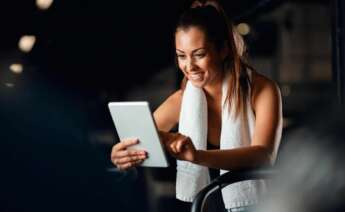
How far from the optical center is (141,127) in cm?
136

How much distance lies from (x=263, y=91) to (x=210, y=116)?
0.90ft

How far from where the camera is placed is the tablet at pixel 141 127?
1.34 metres

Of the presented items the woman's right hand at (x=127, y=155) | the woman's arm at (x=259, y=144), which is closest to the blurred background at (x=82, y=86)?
the woman's right hand at (x=127, y=155)

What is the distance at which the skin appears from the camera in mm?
1413

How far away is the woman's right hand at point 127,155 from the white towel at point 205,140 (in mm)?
308

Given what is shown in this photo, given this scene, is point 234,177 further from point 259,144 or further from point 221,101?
Answer: point 221,101

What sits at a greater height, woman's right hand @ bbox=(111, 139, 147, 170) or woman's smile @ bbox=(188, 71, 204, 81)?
woman's smile @ bbox=(188, 71, 204, 81)

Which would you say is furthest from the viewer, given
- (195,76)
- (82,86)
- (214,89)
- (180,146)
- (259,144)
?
(82,86)

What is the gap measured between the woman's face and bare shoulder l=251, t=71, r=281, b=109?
13 cm

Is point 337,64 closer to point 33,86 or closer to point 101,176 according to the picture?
point 101,176

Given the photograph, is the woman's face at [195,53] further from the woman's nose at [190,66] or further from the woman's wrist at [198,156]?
the woman's wrist at [198,156]

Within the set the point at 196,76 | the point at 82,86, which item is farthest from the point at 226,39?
the point at 82,86

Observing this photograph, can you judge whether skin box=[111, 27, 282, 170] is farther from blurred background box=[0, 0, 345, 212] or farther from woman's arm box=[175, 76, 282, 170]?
blurred background box=[0, 0, 345, 212]

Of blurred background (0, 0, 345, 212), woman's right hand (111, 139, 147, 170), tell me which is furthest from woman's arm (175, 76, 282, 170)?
blurred background (0, 0, 345, 212)
